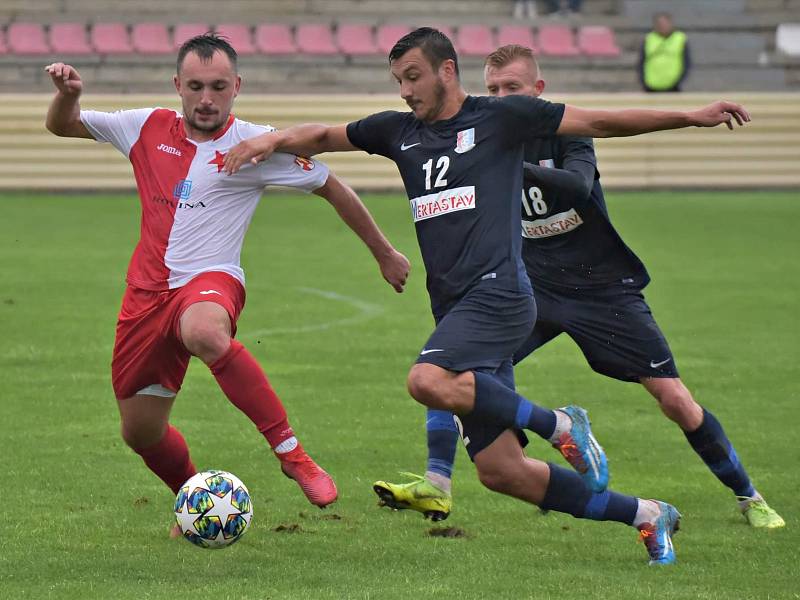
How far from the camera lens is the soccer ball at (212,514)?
561cm

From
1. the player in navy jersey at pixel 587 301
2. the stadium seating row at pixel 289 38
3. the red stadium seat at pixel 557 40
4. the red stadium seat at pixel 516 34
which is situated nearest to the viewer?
the player in navy jersey at pixel 587 301

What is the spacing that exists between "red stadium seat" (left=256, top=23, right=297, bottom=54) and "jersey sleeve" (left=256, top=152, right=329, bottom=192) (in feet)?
71.7

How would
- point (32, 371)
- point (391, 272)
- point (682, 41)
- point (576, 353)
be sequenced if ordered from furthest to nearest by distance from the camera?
point (682, 41), point (576, 353), point (32, 371), point (391, 272)

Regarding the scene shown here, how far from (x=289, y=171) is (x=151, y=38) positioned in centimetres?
2235

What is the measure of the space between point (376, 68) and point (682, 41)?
5875mm

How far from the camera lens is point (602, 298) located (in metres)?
6.76

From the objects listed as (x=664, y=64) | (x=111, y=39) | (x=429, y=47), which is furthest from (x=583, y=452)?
(x=111, y=39)

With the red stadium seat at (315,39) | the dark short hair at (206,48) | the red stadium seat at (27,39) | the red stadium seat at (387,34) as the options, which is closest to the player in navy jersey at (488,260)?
the dark short hair at (206,48)

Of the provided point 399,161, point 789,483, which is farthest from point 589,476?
point 789,483

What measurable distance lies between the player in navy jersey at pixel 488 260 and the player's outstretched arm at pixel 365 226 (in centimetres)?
49

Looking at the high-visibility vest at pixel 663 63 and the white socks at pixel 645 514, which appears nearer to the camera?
the white socks at pixel 645 514

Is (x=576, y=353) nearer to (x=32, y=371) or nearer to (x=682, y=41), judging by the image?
(x=32, y=371)

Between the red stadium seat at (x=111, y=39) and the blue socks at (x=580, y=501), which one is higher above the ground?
the blue socks at (x=580, y=501)

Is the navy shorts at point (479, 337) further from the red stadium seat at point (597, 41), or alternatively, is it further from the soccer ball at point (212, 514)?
the red stadium seat at point (597, 41)
